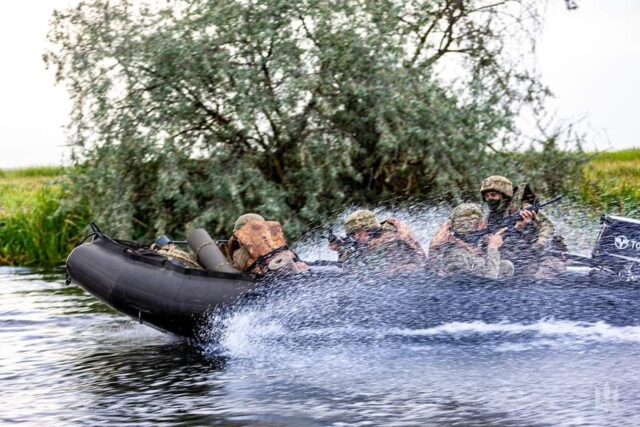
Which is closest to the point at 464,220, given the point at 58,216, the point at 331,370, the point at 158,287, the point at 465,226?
the point at 465,226

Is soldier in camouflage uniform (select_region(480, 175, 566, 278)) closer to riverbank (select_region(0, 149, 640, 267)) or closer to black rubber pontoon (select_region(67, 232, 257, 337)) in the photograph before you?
black rubber pontoon (select_region(67, 232, 257, 337))

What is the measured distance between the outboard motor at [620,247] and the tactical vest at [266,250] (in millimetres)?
2540

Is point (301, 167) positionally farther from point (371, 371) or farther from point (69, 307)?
point (371, 371)

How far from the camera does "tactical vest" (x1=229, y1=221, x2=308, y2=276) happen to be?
9.91 metres

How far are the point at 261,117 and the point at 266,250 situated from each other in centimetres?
547

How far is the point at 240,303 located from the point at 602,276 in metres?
3.04

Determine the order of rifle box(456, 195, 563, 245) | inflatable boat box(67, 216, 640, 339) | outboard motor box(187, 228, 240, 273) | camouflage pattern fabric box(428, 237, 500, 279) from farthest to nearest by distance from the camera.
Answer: outboard motor box(187, 228, 240, 273) < rifle box(456, 195, 563, 245) < camouflage pattern fabric box(428, 237, 500, 279) < inflatable boat box(67, 216, 640, 339)

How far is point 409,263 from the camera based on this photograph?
9.76m

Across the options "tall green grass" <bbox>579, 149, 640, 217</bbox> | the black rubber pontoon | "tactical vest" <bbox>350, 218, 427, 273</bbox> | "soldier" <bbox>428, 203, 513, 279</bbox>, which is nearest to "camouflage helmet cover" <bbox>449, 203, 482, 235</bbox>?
"soldier" <bbox>428, 203, 513, 279</bbox>

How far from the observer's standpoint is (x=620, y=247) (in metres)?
9.64

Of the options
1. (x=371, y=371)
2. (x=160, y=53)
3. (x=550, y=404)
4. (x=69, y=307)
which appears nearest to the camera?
(x=550, y=404)

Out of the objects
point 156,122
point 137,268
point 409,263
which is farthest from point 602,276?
point 156,122

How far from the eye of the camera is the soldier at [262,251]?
9906mm

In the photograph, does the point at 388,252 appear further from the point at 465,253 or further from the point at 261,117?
the point at 261,117
